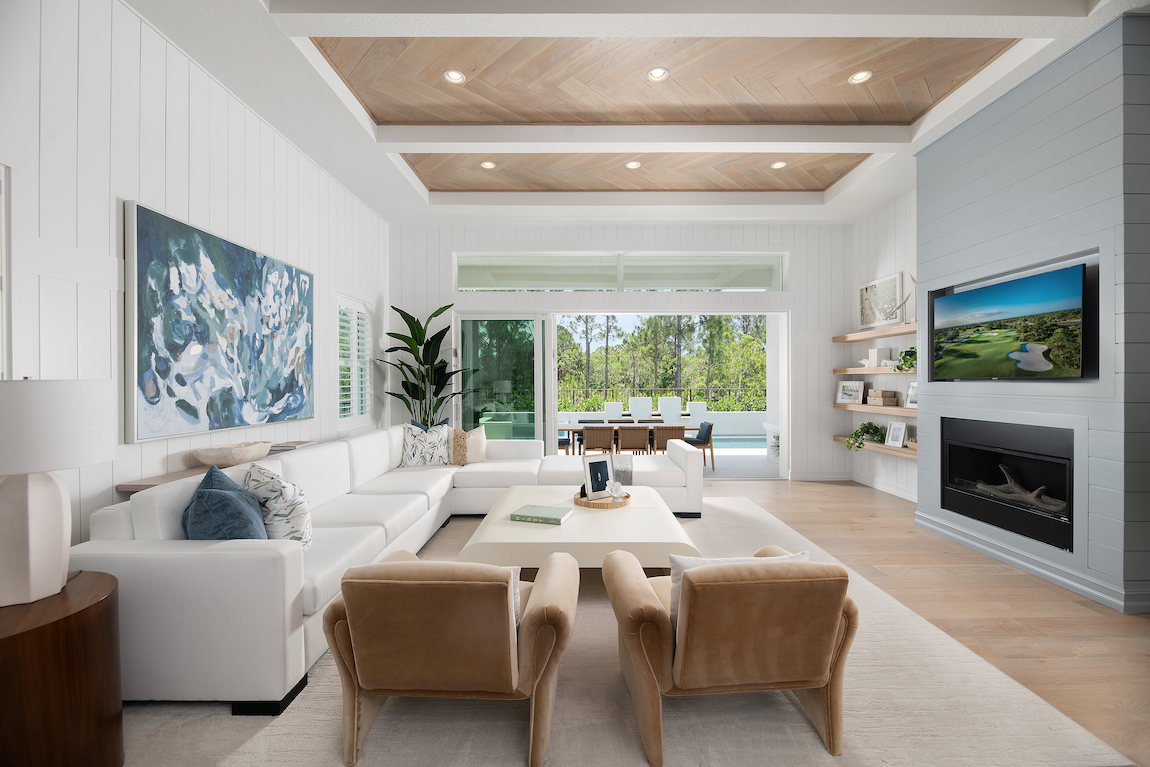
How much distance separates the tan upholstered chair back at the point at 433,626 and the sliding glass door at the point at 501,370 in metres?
4.86

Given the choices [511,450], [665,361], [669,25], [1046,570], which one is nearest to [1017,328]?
[1046,570]

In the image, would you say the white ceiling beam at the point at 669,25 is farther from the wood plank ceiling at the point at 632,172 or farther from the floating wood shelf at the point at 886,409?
the floating wood shelf at the point at 886,409

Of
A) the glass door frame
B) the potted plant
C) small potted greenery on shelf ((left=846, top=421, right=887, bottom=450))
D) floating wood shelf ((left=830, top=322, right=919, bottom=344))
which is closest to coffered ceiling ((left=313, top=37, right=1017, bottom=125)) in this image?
floating wood shelf ((left=830, top=322, right=919, bottom=344))

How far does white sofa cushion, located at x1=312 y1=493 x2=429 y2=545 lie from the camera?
9.95 feet

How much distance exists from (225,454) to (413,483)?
1.36 m

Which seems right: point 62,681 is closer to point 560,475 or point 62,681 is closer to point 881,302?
point 560,475

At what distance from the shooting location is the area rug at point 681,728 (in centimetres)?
171

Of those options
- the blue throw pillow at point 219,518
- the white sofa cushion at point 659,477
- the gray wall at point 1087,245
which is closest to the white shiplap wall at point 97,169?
the blue throw pillow at point 219,518

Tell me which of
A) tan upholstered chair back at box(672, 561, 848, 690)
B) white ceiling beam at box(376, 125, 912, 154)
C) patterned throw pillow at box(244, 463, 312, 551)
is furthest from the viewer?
white ceiling beam at box(376, 125, 912, 154)

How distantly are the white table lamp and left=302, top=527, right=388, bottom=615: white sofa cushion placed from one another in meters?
0.75

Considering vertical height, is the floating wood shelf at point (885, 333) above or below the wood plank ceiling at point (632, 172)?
below

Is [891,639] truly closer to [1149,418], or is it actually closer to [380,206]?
[1149,418]

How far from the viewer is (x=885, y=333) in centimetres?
522

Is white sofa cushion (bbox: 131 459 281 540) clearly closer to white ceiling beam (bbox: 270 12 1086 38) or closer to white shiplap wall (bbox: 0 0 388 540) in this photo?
white shiplap wall (bbox: 0 0 388 540)
